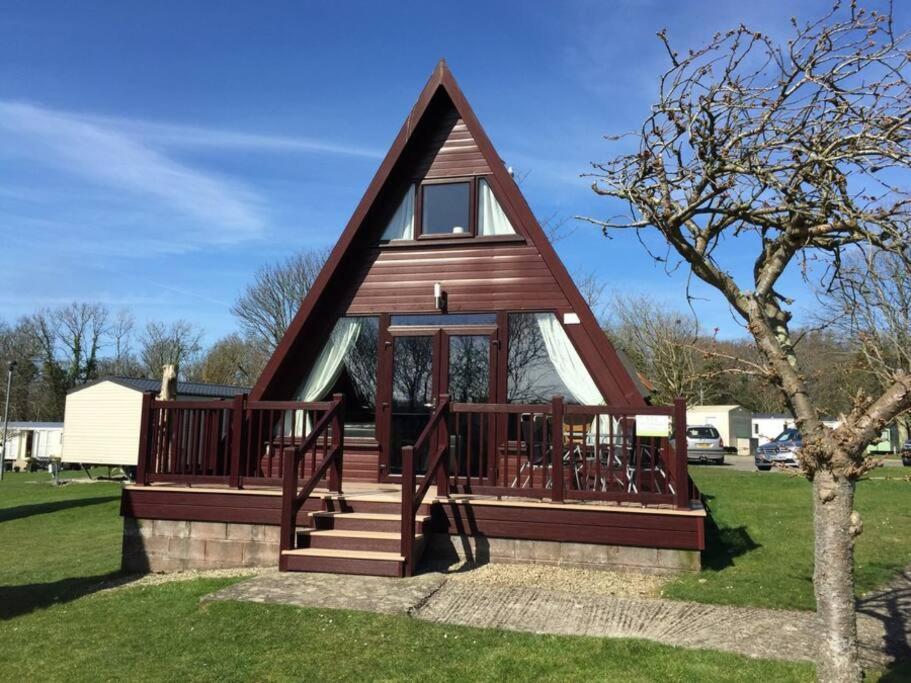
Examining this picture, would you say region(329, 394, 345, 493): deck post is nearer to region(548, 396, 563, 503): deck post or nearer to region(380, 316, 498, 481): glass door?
region(380, 316, 498, 481): glass door

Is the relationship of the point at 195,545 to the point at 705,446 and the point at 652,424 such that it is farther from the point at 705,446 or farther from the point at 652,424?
the point at 705,446

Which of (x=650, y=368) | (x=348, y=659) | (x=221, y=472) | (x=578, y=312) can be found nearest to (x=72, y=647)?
(x=348, y=659)

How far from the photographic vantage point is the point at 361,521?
6.99m

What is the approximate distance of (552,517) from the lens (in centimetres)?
690

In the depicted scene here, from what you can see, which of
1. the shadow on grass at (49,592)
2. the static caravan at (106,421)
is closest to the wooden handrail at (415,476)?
the shadow on grass at (49,592)

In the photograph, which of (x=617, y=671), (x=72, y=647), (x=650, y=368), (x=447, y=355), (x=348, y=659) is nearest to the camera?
(x=617, y=671)

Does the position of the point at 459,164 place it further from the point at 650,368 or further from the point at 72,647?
the point at 650,368

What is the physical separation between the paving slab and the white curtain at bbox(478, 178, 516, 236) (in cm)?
448

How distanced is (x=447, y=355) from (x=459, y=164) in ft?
8.37

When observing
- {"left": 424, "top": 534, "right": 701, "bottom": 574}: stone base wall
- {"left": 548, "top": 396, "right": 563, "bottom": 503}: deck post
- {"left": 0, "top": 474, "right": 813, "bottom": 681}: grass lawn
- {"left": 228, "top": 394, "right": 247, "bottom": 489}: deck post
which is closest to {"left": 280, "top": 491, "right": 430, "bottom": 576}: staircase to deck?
{"left": 424, "top": 534, "right": 701, "bottom": 574}: stone base wall

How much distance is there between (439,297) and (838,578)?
20.2ft

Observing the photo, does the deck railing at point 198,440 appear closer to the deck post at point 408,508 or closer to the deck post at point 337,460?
the deck post at point 337,460

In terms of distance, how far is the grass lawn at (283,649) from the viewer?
13.9 ft

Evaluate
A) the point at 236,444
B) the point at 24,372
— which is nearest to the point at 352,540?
the point at 236,444
